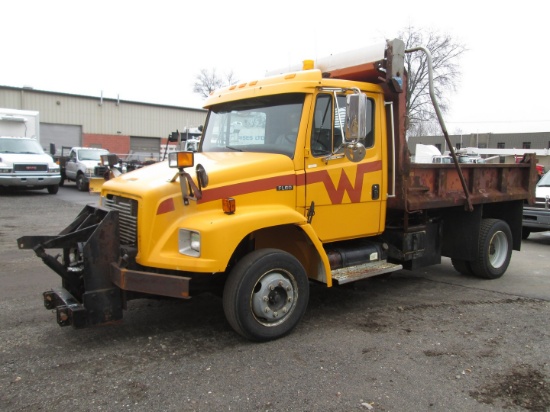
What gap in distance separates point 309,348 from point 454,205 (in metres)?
3.22

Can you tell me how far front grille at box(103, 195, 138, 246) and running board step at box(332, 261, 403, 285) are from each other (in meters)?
2.07

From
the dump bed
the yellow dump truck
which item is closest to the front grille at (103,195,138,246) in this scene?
the yellow dump truck

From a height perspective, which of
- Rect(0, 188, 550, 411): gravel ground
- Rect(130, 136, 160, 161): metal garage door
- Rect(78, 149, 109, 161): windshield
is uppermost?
Rect(130, 136, 160, 161): metal garage door

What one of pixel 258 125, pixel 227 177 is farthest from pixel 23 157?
pixel 227 177

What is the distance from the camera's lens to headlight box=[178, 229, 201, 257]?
3883 millimetres

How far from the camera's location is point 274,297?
14.2 feet

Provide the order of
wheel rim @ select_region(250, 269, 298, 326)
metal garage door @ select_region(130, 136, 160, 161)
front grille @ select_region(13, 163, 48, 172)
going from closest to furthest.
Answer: wheel rim @ select_region(250, 269, 298, 326)
front grille @ select_region(13, 163, 48, 172)
metal garage door @ select_region(130, 136, 160, 161)

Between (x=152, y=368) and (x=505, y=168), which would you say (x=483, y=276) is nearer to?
(x=505, y=168)

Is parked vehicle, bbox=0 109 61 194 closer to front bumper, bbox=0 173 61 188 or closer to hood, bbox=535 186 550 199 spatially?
front bumper, bbox=0 173 61 188

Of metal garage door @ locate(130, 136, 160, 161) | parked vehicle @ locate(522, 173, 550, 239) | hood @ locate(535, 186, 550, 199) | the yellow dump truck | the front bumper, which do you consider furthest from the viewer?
metal garage door @ locate(130, 136, 160, 161)

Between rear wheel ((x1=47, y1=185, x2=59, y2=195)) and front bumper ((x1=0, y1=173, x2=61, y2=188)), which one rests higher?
front bumper ((x1=0, y1=173, x2=61, y2=188))

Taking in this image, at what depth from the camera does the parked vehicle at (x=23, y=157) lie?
16062 mm

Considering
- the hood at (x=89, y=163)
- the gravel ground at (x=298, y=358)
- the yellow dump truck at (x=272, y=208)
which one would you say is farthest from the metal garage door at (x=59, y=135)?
the yellow dump truck at (x=272, y=208)

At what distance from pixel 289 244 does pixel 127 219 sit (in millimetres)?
1664
